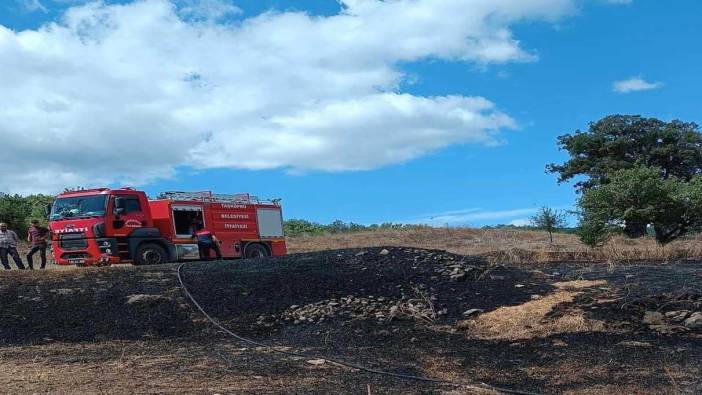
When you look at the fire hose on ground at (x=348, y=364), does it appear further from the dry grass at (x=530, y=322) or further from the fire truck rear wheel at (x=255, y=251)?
the fire truck rear wheel at (x=255, y=251)

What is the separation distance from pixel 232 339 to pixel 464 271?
5.07 meters

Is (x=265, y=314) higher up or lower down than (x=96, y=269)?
lower down

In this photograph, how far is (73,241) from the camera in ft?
58.0

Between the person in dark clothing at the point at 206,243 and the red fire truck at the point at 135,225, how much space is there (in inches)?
9.6

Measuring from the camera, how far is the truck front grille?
17.6m

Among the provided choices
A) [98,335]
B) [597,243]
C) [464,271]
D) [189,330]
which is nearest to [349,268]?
[464,271]

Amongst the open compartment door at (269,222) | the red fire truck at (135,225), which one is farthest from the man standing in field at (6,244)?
the open compartment door at (269,222)

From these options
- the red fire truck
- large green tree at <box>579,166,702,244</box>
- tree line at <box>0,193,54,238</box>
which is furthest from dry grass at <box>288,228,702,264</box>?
tree line at <box>0,193,54,238</box>

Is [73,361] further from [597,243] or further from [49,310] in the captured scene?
[597,243]

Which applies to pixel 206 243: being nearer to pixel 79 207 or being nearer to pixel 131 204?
pixel 131 204

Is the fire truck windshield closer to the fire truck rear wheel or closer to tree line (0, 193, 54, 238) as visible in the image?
the fire truck rear wheel

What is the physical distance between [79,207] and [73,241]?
97 centimetres

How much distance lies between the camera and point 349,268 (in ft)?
44.4

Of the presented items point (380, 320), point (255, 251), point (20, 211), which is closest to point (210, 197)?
point (255, 251)
